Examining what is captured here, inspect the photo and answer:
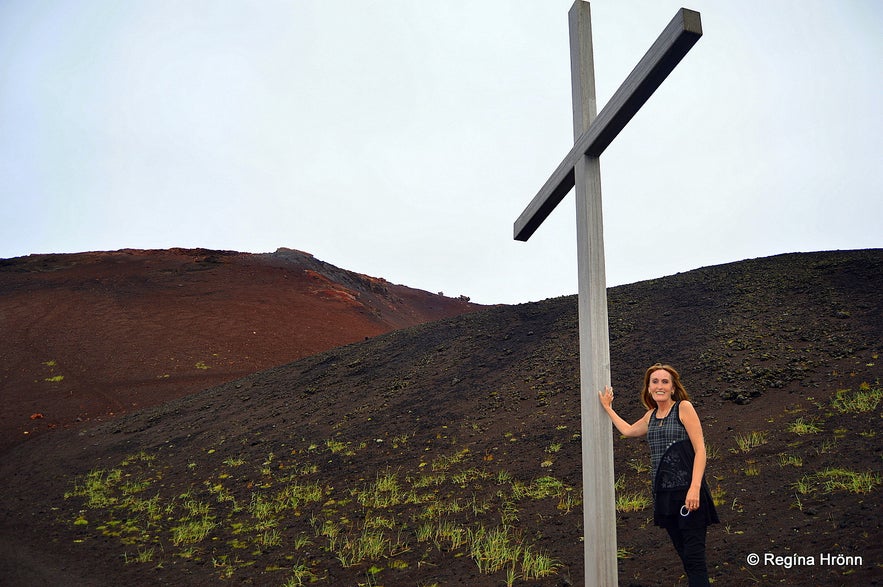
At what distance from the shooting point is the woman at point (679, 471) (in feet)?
10.6

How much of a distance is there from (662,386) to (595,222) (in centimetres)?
115

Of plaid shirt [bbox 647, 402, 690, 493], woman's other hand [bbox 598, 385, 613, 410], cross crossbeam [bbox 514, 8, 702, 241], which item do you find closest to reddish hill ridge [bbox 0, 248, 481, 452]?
cross crossbeam [bbox 514, 8, 702, 241]

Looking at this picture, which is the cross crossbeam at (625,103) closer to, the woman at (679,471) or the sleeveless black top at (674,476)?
the woman at (679,471)

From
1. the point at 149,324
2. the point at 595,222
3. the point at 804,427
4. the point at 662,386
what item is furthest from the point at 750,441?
the point at 149,324

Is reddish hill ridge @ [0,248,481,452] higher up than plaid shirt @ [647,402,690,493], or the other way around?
reddish hill ridge @ [0,248,481,452]

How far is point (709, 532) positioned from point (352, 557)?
3.84 m

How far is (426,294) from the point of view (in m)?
59.5

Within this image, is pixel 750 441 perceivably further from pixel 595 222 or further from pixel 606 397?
pixel 595 222

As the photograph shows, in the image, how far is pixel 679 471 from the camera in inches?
130

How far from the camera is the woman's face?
11.5 feet

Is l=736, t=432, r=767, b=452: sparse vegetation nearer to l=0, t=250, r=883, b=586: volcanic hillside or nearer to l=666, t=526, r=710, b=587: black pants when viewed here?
l=0, t=250, r=883, b=586: volcanic hillside

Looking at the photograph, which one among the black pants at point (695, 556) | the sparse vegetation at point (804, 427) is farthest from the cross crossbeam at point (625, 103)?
the sparse vegetation at point (804, 427)

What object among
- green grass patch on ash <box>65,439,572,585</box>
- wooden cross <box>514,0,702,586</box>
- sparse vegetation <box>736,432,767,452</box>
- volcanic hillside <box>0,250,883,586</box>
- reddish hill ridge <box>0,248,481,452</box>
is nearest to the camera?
wooden cross <box>514,0,702,586</box>

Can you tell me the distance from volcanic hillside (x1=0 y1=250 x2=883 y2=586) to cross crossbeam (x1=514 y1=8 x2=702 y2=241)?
328 cm
